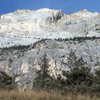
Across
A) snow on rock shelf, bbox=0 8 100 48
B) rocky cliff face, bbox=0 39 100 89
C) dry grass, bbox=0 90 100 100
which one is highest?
snow on rock shelf, bbox=0 8 100 48

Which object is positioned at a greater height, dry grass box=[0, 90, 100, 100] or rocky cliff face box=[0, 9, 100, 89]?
rocky cliff face box=[0, 9, 100, 89]

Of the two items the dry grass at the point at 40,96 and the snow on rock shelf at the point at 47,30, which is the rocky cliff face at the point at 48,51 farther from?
the dry grass at the point at 40,96

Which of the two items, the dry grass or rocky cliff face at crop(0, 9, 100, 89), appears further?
rocky cliff face at crop(0, 9, 100, 89)

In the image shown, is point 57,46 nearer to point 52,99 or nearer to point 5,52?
point 5,52

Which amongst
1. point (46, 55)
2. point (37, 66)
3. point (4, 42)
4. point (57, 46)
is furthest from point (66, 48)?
point (4, 42)

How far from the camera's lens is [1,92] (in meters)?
12.0

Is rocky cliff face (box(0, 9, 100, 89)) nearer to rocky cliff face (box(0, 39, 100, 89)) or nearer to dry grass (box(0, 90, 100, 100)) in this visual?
rocky cliff face (box(0, 39, 100, 89))

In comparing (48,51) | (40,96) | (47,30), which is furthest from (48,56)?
(47,30)

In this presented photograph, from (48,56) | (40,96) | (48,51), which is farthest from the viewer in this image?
(48,51)

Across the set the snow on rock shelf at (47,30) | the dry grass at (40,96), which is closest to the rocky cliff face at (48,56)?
the snow on rock shelf at (47,30)

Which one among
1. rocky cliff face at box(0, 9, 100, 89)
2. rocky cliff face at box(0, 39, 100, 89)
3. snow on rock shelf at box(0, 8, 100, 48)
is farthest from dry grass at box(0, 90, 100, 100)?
snow on rock shelf at box(0, 8, 100, 48)

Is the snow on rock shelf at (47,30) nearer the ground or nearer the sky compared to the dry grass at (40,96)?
nearer the sky

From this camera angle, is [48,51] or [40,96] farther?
[48,51]

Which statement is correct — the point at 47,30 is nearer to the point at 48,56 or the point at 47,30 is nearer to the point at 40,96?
the point at 48,56
